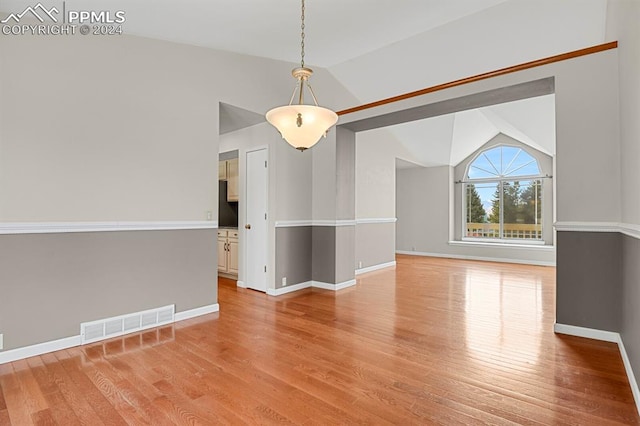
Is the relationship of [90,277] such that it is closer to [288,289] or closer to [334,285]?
[288,289]

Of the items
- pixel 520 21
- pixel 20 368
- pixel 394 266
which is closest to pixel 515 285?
pixel 394 266

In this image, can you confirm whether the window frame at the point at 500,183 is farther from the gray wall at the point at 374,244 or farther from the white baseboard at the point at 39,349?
the white baseboard at the point at 39,349

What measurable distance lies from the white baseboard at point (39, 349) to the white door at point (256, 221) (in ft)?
8.29

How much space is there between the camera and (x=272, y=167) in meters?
5.11

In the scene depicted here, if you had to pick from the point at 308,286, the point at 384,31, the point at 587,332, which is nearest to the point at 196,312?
the point at 308,286

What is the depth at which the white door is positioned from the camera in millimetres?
5238

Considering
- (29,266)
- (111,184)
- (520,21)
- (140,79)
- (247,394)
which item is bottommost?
(247,394)

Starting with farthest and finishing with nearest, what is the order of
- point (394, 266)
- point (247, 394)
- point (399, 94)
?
point (394, 266)
point (399, 94)
point (247, 394)

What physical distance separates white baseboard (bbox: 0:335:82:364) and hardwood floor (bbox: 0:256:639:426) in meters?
0.10

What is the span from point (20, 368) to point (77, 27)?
2890 mm

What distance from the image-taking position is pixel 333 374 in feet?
8.43

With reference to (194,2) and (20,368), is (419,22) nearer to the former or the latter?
(194,2)

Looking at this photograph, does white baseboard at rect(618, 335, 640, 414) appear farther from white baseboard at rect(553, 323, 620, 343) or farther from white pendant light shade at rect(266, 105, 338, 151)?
white pendant light shade at rect(266, 105, 338, 151)

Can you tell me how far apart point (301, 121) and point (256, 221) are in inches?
114
